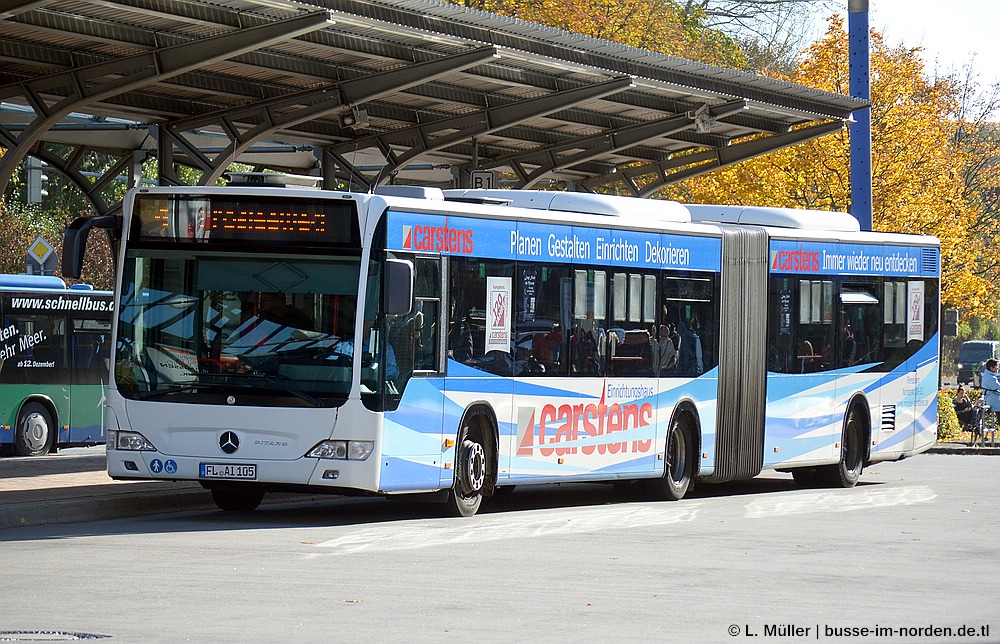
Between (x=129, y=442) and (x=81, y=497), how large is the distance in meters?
1.21

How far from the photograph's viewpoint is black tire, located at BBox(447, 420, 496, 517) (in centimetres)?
1627

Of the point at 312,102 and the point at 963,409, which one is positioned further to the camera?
the point at 963,409

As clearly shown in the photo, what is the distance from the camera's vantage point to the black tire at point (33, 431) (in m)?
28.5

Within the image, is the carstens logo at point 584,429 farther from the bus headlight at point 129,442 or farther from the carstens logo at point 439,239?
the bus headlight at point 129,442

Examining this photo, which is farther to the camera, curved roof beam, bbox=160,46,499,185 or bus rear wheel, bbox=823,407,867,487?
bus rear wheel, bbox=823,407,867,487

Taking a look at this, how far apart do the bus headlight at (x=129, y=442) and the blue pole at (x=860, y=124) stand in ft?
50.3

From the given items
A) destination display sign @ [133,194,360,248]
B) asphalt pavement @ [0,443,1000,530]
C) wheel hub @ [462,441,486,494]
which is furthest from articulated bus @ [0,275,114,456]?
destination display sign @ [133,194,360,248]

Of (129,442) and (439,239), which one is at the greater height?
(439,239)

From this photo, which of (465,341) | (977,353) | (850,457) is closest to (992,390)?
(850,457)

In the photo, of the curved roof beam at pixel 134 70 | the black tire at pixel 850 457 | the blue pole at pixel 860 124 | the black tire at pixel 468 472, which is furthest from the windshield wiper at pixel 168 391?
the blue pole at pixel 860 124

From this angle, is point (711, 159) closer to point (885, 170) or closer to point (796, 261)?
point (796, 261)

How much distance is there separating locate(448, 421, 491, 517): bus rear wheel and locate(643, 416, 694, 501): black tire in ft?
10.6

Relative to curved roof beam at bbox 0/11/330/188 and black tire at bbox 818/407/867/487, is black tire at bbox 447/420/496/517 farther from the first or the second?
black tire at bbox 818/407/867/487

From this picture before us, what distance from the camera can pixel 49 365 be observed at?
96.5 ft
